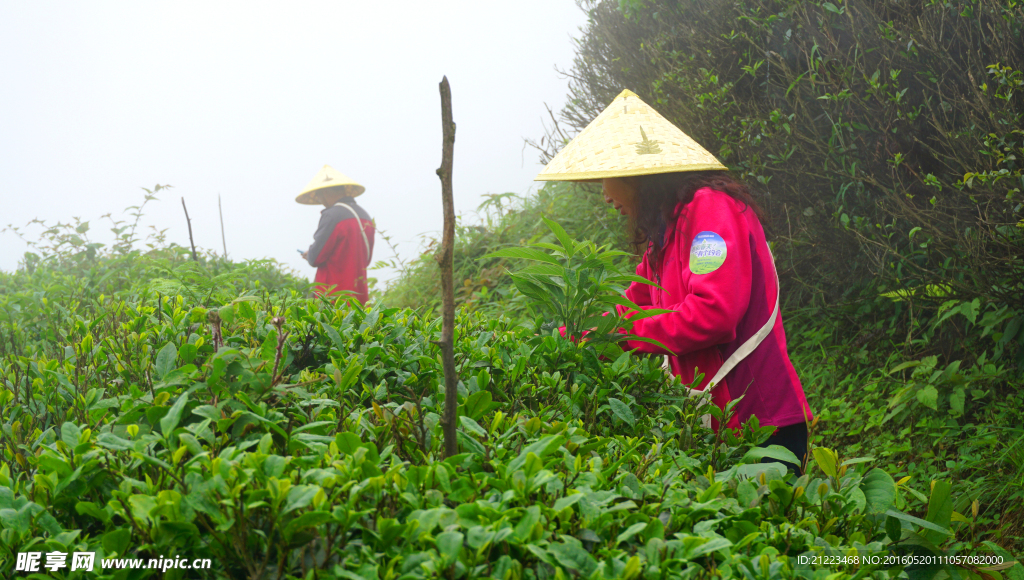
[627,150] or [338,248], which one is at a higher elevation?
[627,150]

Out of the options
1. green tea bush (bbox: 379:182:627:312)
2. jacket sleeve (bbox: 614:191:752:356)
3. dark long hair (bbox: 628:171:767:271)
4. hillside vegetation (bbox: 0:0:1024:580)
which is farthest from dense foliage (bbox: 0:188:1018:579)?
green tea bush (bbox: 379:182:627:312)

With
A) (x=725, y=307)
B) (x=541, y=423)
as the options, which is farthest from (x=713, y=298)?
(x=541, y=423)

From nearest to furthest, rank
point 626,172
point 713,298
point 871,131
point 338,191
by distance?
point 713,298, point 626,172, point 871,131, point 338,191

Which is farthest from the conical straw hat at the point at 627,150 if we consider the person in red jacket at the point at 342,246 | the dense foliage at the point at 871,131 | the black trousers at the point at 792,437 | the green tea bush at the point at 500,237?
the person in red jacket at the point at 342,246

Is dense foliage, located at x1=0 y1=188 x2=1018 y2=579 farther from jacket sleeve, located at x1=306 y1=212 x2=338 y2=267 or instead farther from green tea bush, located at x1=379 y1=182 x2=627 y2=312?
jacket sleeve, located at x1=306 y1=212 x2=338 y2=267

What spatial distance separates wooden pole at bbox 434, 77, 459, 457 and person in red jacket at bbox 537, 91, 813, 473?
114 centimetres

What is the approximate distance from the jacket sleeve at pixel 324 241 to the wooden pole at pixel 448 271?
6151 mm

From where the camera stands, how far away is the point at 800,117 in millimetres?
4207

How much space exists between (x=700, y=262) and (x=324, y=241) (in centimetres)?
536

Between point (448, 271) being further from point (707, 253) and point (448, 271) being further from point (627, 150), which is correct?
point (627, 150)

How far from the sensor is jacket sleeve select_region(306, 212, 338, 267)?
689 cm

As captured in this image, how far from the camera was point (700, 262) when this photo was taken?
7.38 ft

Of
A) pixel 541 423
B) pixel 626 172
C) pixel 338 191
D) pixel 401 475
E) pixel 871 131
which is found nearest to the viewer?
pixel 401 475

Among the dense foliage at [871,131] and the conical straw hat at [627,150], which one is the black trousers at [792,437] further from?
the dense foliage at [871,131]
